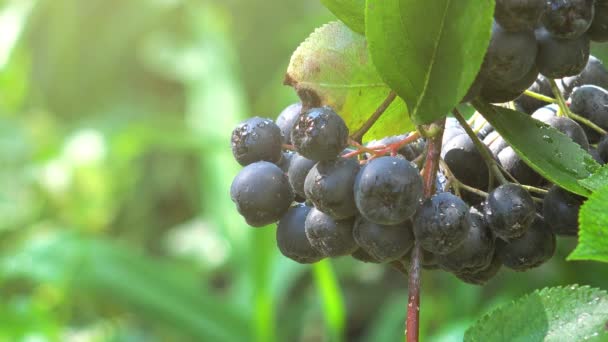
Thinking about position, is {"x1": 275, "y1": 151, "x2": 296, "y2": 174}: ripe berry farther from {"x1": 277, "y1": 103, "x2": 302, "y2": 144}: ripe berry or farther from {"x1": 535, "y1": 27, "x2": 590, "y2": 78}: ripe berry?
{"x1": 535, "y1": 27, "x2": 590, "y2": 78}: ripe berry

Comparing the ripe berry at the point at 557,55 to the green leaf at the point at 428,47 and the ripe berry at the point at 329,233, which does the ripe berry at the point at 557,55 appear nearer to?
the green leaf at the point at 428,47

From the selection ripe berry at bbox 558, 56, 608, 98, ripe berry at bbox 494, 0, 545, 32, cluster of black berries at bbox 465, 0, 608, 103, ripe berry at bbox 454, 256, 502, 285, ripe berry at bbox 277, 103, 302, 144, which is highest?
ripe berry at bbox 277, 103, 302, 144

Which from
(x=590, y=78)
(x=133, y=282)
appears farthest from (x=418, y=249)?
(x=133, y=282)

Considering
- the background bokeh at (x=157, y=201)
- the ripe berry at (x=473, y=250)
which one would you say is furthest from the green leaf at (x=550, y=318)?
the background bokeh at (x=157, y=201)

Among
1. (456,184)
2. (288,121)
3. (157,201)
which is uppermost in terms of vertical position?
(157,201)

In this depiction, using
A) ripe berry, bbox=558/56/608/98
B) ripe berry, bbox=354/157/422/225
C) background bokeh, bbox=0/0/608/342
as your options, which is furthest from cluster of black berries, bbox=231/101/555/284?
background bokeh, bbox=0/0/608/342

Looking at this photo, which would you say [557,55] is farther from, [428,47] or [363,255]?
[363,255]
